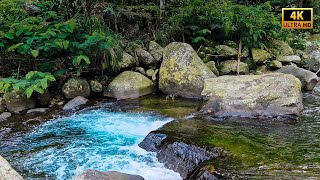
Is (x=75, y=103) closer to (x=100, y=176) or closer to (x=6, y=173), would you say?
(x=100, y=176)

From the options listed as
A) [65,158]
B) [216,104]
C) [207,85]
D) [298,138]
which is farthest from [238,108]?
[65,158]

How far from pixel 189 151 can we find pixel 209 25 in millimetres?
5979

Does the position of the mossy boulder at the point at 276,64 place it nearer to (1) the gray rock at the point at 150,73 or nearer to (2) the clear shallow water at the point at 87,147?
(1) the gray rock at the point at 150,73

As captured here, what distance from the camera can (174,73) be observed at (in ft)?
27.9

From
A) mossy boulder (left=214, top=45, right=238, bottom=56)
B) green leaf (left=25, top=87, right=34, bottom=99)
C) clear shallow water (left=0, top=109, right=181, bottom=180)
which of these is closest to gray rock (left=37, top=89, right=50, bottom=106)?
green leaf (left=25, top=87, right=34, bottom=99)

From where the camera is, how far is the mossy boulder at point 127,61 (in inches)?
356

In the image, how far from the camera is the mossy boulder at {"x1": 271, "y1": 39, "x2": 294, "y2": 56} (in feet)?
33.3

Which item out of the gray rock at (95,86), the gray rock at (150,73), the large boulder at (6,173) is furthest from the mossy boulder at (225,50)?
the large boulder at (6,173)

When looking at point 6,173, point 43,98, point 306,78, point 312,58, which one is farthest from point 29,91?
point 312,58

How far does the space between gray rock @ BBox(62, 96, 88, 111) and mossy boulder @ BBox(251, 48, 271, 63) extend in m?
4.88

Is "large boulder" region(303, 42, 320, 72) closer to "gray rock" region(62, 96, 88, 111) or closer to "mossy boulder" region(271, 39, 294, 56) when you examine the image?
"mossy boulder" region(271, 39, 294, 56)

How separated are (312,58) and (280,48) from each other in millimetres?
941

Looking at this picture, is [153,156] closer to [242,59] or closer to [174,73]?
[174,73]

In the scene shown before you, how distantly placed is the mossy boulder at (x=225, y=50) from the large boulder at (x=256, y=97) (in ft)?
7.96
